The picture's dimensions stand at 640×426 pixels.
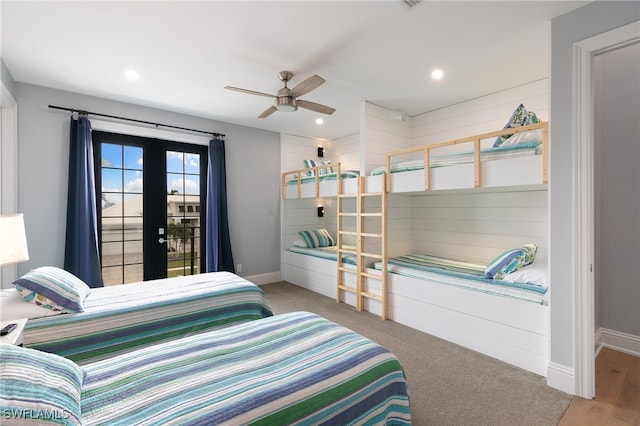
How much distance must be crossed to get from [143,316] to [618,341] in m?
4.12

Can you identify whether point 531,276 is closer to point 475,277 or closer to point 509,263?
point 509,263

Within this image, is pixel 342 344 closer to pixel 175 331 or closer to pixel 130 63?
pixel 175 331

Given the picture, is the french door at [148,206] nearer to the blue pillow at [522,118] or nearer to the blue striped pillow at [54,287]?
the blue striped pillow at [54,287]

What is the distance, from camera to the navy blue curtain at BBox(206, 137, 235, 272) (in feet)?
14.7

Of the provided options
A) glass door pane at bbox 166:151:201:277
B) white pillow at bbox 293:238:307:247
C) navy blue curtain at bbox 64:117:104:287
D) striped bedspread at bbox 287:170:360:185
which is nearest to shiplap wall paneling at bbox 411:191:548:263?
striped bedspread at bbox 287:170:360:185

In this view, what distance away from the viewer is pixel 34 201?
3.32 metres

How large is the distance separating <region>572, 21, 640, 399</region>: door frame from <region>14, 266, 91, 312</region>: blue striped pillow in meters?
3.51

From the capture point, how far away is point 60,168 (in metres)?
3.47

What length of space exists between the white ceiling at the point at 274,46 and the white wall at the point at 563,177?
0.50ft

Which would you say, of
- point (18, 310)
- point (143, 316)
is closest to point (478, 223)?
point (143, 316)

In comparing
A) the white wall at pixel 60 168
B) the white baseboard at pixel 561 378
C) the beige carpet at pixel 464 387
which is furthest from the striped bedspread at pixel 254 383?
the white wall at pixel 60 168

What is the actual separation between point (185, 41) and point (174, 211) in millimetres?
2573

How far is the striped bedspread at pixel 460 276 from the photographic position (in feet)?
7.99

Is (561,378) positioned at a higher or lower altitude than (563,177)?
lower
